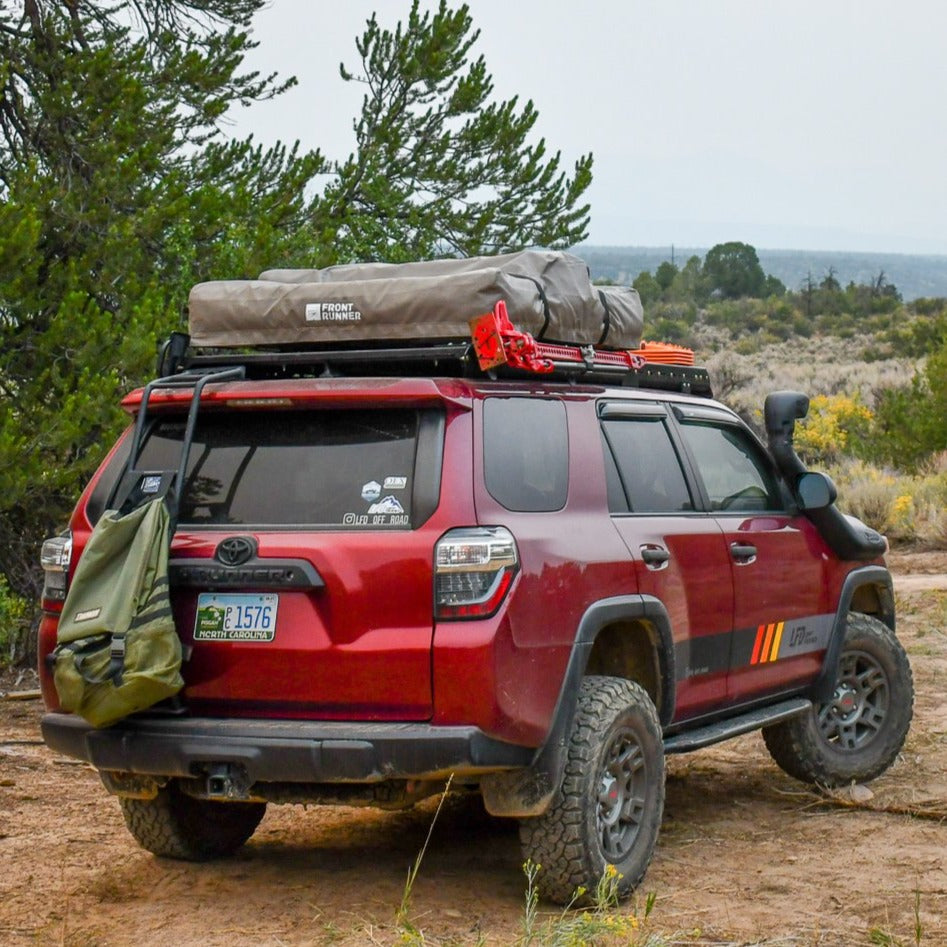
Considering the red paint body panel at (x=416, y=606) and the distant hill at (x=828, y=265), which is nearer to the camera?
the red paint body panel at (x=416, y=606)

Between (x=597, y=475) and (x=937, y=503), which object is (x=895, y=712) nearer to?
(x=597, y=475)

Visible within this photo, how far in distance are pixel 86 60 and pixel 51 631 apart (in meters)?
7.24

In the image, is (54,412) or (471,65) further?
(471,65)

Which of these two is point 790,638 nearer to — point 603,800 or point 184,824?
point 603,800

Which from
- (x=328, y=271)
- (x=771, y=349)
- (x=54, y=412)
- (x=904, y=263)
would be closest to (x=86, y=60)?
(x=54, y=412)

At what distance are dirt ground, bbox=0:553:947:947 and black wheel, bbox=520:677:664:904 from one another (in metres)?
0.19

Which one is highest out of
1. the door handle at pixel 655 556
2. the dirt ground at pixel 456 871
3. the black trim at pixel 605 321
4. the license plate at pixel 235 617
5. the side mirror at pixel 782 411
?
the black trim at pixel 605 321

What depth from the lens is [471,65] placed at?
15.5 meters

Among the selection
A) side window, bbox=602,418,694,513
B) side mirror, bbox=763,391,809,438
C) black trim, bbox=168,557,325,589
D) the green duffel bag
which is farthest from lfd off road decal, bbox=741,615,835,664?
the green duffel bag

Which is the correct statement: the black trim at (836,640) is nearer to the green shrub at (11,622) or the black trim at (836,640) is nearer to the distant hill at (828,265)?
the green shrub at (11,622)

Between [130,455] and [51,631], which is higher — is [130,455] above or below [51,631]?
above

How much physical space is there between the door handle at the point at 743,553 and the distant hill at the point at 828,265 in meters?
115

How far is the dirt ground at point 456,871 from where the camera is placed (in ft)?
16.2

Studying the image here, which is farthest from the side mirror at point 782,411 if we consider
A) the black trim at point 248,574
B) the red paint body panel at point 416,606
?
the black trim at point 248,574
